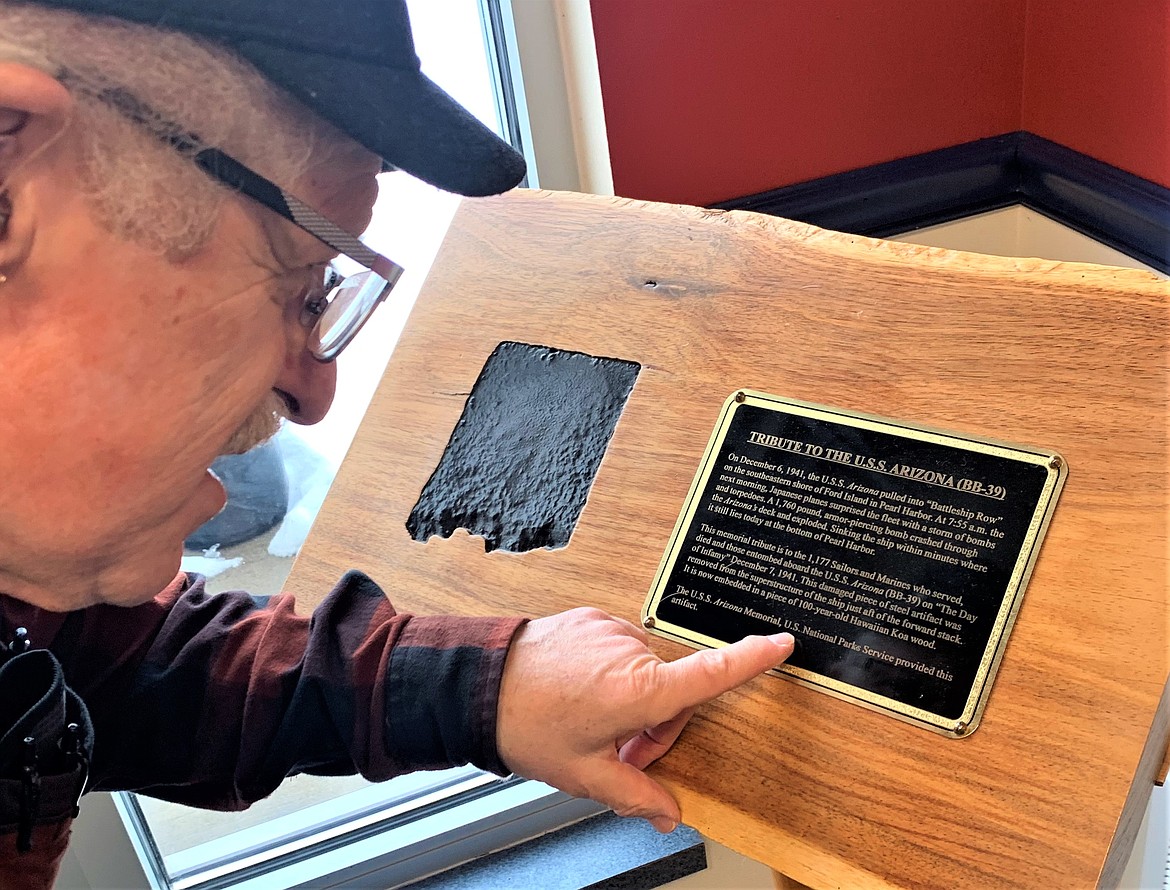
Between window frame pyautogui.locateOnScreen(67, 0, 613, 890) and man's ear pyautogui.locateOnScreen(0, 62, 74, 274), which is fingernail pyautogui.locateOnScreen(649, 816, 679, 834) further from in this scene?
window frame pyautogui.locateOnScreen(67, 0, 613, 890)

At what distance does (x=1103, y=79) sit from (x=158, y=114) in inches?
59.8

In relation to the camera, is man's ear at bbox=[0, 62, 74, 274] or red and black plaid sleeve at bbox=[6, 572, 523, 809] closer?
man's ear at bbox=[0, 62, 74, 274]

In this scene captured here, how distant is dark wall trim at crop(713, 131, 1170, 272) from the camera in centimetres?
164

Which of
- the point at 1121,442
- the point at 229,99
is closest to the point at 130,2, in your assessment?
the point at 229,99

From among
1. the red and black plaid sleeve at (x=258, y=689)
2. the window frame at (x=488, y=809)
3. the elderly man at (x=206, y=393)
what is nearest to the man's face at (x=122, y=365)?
the elderly man at (x=206, y=393)

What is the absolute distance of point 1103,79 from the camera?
160cm

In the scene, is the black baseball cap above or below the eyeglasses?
above

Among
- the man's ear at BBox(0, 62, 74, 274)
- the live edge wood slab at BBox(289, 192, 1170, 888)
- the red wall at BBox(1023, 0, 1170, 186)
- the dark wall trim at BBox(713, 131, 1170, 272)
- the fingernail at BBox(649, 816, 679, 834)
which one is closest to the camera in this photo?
the man's ear at BBox(0, 62, 74, 274)

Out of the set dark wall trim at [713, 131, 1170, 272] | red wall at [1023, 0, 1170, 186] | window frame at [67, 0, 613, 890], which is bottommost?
window frame at [67, 0, 613, 890]

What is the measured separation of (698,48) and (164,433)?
46.3 inches

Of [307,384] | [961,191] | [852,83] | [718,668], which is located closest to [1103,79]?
[961,191]

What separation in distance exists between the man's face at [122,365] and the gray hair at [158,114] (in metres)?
0.01

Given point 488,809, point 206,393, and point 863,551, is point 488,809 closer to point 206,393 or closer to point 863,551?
point 863,551

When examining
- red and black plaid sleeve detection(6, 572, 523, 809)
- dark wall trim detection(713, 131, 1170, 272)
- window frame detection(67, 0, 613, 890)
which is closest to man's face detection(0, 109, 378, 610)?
red and black plaid sleeve detection(6, 572, 523, 809)
